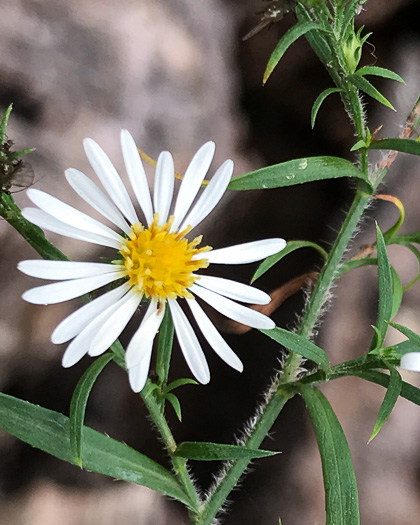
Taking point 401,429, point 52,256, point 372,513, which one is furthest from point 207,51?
point 372,513

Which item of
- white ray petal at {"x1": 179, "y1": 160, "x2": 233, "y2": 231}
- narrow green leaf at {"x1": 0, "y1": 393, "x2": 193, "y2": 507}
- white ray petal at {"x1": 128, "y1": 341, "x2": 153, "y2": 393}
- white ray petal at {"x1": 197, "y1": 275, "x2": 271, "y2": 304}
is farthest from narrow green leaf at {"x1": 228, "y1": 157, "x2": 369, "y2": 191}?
narrow green leaf at {"x1": 0, "y1": 393, "x2": 193, "y2": 507}

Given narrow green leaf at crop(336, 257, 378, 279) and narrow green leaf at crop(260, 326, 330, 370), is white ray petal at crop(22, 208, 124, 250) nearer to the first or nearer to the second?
narrow green leaf at crop(260, 326, 330, 370)

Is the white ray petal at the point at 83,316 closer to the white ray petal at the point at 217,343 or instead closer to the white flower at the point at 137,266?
the white flower at the point at 137,266

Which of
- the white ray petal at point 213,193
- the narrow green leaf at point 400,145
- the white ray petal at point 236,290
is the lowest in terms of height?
the white ray petal at point 236,290

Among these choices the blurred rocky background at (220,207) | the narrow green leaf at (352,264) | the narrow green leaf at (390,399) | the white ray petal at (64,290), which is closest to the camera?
the white ray petal at (64,290)

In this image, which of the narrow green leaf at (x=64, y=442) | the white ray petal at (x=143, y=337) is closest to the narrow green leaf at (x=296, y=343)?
the white ray petal at (x=143, y=337)
